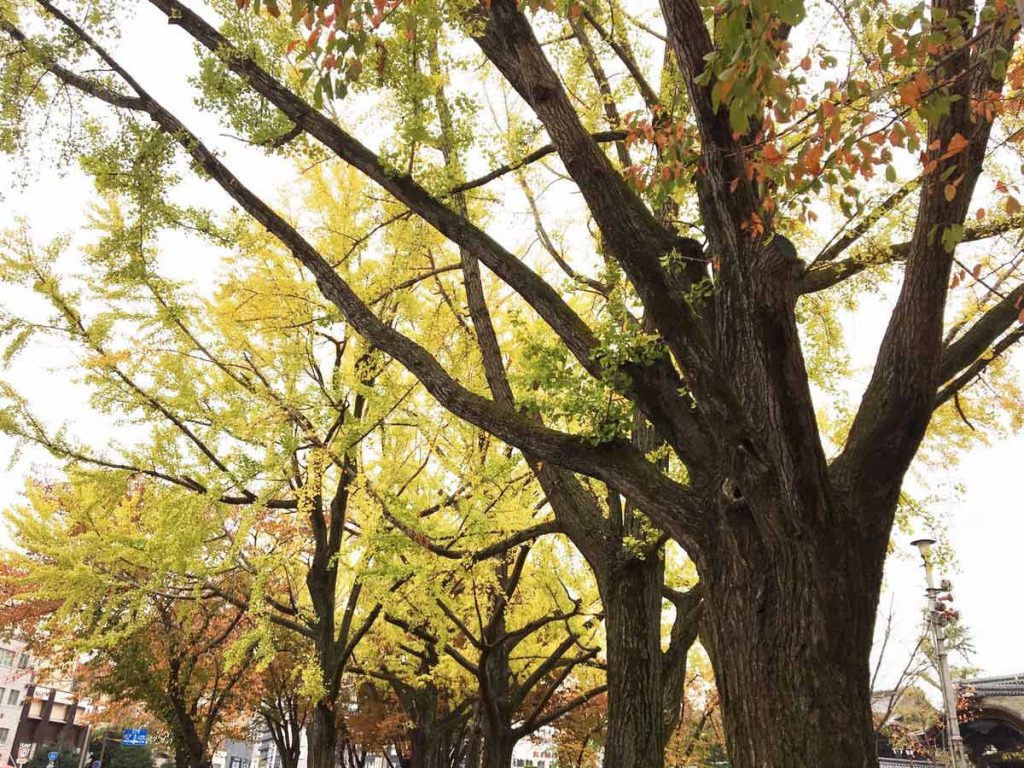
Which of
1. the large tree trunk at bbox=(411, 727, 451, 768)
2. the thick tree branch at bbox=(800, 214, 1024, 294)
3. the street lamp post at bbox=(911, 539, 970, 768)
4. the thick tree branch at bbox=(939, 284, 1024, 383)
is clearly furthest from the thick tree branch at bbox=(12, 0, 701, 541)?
the large tree trunk at bbox=(411, 727, 451, 768)

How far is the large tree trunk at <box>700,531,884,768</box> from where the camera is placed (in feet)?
10.3

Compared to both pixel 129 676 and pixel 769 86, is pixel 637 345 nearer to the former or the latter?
pixel 769 86

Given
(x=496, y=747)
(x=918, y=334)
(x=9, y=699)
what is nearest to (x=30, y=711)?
(x=9, y=699)

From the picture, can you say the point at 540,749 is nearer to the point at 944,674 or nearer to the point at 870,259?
the point at 944,674

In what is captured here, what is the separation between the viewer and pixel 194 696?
12906 millimetres

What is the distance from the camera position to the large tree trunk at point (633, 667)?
5.25 metres

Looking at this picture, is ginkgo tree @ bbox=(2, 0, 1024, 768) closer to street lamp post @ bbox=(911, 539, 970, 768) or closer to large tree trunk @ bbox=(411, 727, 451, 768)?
street lamp post @ bbox=(911, 539, 970, 768)

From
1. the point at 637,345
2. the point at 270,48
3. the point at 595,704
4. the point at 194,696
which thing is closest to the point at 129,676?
the point at 194,696

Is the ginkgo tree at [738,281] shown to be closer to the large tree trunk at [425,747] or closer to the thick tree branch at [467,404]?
the thick tree branch at [467,404]

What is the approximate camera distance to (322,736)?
27.5 feet

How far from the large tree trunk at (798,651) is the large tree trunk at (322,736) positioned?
6343mm

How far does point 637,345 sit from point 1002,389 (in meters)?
5.20

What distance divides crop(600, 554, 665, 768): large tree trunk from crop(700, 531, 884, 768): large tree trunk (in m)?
1.85

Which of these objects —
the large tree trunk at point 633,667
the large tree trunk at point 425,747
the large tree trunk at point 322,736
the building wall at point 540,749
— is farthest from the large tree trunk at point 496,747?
the large tree trunk at point 425,747
